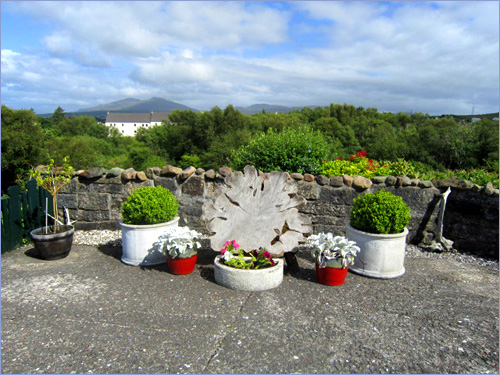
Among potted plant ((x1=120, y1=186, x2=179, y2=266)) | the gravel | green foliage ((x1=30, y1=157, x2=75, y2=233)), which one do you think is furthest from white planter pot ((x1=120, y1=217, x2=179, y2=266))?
green foliage ((x1=30, y1=157, x2=75, y2=233))

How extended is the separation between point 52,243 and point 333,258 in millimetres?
3860

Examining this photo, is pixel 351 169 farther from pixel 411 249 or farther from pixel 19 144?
pixel 19 144

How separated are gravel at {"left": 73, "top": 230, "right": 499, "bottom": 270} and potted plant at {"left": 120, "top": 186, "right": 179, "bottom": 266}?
112 centimetres

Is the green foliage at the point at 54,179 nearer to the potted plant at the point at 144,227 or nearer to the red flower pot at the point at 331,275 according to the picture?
the potted plant at the point at 144,227

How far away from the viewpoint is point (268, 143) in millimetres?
6516

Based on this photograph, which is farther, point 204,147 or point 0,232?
point 204,147

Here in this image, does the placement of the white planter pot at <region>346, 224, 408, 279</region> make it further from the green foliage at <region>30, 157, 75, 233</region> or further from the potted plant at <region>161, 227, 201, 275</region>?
the green foliage at <region>30, 157, 75, 233</region>

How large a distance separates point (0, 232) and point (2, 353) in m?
2.95

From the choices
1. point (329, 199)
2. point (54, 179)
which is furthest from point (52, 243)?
point (329, 199)

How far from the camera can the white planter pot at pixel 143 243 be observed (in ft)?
15.6

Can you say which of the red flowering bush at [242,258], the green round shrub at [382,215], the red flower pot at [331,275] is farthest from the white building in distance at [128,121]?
the red flower pot at [331,275]

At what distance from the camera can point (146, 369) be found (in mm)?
2650

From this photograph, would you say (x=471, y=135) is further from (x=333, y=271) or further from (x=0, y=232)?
(x=0, y=232)

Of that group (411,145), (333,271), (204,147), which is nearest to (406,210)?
(333,271)
